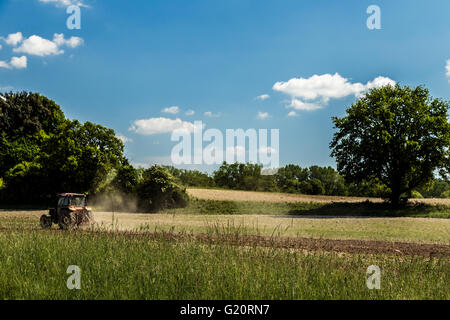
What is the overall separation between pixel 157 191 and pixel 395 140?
81.0 ft

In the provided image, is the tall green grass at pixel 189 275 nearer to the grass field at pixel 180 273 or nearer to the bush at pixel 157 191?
the grass field at pixel 180 273

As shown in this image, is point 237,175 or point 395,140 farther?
point 237,175

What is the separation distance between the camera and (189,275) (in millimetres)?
7750

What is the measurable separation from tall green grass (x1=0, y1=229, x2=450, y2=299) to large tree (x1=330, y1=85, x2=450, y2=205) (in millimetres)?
31307

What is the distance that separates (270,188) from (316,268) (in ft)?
217

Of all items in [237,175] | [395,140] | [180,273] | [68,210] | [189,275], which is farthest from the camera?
[237,175]

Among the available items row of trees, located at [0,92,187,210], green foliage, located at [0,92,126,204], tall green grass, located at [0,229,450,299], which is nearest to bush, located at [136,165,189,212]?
row of trees, located at [0,92,187,210]

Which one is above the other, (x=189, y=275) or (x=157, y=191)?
(x=157, y=191)

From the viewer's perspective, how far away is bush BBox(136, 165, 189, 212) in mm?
41188

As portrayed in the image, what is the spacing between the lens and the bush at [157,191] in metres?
41.2

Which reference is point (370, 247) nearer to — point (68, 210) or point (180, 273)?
point (180, 273)

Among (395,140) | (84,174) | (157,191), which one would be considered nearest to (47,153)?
(84,174)

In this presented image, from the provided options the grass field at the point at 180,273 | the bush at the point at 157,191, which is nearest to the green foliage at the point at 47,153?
the bush at the point at 157,191

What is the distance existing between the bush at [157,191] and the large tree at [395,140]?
17523mm
